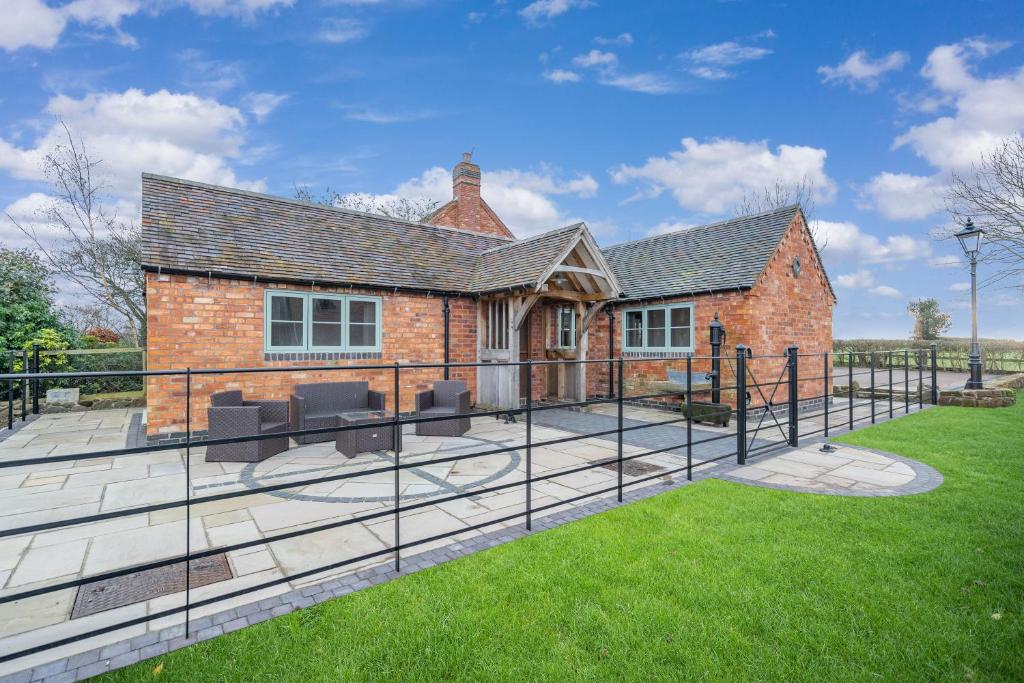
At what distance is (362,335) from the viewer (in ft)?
31.7

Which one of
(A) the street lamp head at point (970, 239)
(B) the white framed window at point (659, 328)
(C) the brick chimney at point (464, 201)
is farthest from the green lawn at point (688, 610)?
(C) the brick chimney at point (464, 201)

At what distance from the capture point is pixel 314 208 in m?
10.7

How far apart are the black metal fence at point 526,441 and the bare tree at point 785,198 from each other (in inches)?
593

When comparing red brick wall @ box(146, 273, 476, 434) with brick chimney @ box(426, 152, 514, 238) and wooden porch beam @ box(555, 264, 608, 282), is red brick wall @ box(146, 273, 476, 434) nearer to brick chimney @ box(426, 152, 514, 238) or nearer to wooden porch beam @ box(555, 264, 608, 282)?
wooden porch beam @ box(555, 264, 608, 282)

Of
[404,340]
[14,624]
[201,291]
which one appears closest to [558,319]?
[404,340]

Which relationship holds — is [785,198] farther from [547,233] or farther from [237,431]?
[237,431]

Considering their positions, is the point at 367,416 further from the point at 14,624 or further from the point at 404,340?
the point at 14,624

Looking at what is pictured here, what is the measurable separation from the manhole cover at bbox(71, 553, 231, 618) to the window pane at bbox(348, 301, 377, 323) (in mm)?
6357

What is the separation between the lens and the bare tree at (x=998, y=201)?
12578mm

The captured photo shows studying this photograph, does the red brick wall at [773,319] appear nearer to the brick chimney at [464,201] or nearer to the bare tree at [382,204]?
the brick chimney at [464,201]

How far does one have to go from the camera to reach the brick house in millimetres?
7977

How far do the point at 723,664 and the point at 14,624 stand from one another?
14.0ft

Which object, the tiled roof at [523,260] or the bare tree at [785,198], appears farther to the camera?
the bare tree at [785,198]

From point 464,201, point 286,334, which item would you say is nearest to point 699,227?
point 464,201
